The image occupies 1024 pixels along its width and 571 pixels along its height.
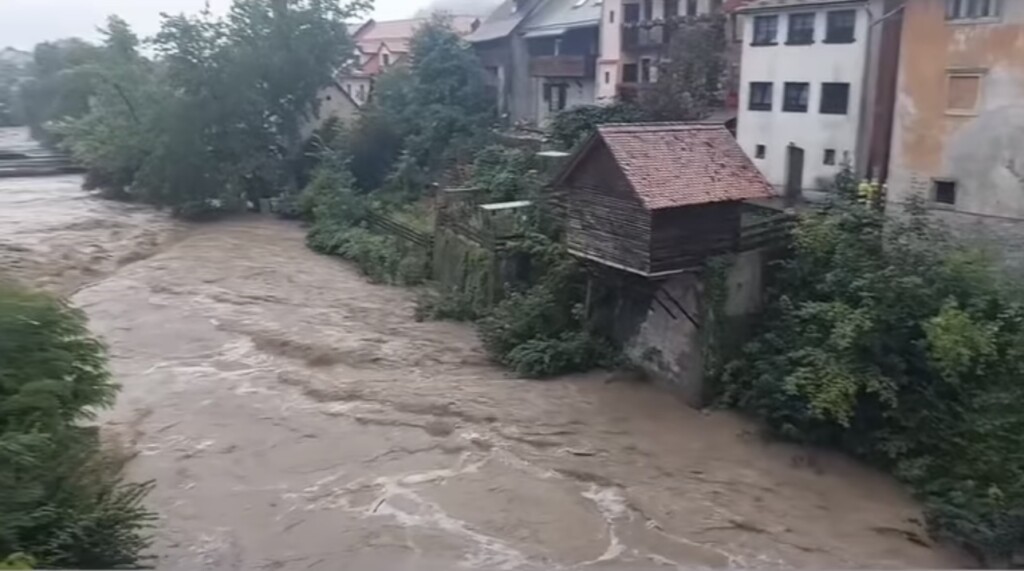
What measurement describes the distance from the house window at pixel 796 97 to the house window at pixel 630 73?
7.54 m

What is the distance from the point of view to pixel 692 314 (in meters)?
16.3

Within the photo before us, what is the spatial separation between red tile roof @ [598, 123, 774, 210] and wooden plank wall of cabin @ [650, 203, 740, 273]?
23cm

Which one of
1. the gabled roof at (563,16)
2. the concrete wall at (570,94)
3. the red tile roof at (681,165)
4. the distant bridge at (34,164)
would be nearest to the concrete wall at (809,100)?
the red tile roof at (681,165)

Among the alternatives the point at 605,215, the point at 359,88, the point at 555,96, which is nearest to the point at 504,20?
the point at 555,96

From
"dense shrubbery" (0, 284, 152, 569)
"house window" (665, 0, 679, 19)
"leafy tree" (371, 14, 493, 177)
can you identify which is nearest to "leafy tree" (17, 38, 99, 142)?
"leafy tree" (371, 14, 493, 177)

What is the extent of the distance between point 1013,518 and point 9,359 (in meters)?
11.7

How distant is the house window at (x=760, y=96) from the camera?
23.7m

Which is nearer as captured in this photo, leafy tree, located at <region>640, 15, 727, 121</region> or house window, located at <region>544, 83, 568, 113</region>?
leafy tree, located at <region>640, 15, 727, 121</region>

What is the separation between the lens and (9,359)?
9633 millimetres

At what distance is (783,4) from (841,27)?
163 centimetres

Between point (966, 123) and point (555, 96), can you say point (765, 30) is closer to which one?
point (966, 123)

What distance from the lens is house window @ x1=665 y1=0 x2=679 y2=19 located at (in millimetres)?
28458

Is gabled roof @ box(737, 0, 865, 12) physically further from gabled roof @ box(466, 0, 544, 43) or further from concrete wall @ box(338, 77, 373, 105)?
concrete wall @ box(338, 77, 373, 105)

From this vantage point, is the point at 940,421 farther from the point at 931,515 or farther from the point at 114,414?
the point at 114,414
